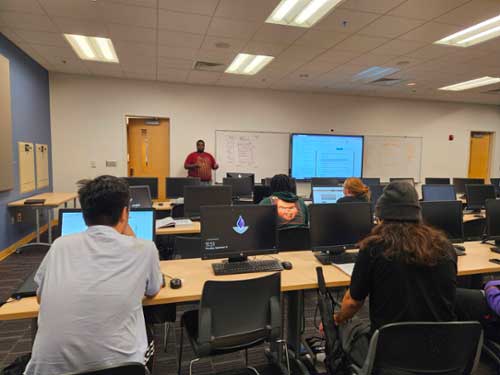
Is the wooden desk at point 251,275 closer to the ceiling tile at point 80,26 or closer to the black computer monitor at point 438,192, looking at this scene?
the black computer monitor at point 438,192

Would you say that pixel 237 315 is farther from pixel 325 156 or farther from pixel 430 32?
pixel 325 156

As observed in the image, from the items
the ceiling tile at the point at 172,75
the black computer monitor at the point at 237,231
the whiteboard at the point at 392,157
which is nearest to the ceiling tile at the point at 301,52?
the ceiling tile at the point at 172,75

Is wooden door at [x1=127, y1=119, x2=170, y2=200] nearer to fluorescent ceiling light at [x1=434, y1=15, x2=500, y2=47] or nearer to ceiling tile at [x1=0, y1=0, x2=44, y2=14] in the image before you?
ceiling tile at [x1=0, y1=0, x2=44, y2=14]

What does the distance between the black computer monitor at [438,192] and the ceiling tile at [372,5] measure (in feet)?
7.44

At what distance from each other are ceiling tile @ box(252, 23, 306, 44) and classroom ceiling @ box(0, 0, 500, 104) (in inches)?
0.5

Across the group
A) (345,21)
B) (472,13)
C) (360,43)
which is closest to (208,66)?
(360,43)

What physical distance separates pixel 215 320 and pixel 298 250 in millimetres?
1252

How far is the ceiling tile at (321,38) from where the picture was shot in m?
4.00

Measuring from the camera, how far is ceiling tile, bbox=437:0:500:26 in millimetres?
3204

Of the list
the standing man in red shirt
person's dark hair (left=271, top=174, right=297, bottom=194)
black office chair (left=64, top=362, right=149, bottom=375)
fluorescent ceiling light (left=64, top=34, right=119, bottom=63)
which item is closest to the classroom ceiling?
fluorescent ceiling light (left=64, top=34, right=119, bottom=63)

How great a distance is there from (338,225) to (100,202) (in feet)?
5.39

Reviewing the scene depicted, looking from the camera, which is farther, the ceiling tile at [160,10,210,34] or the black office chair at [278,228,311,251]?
the ceiling tile at [160,10,210,34]

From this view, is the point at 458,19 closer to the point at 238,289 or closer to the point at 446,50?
the point at 446,50

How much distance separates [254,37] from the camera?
4.18 metres
